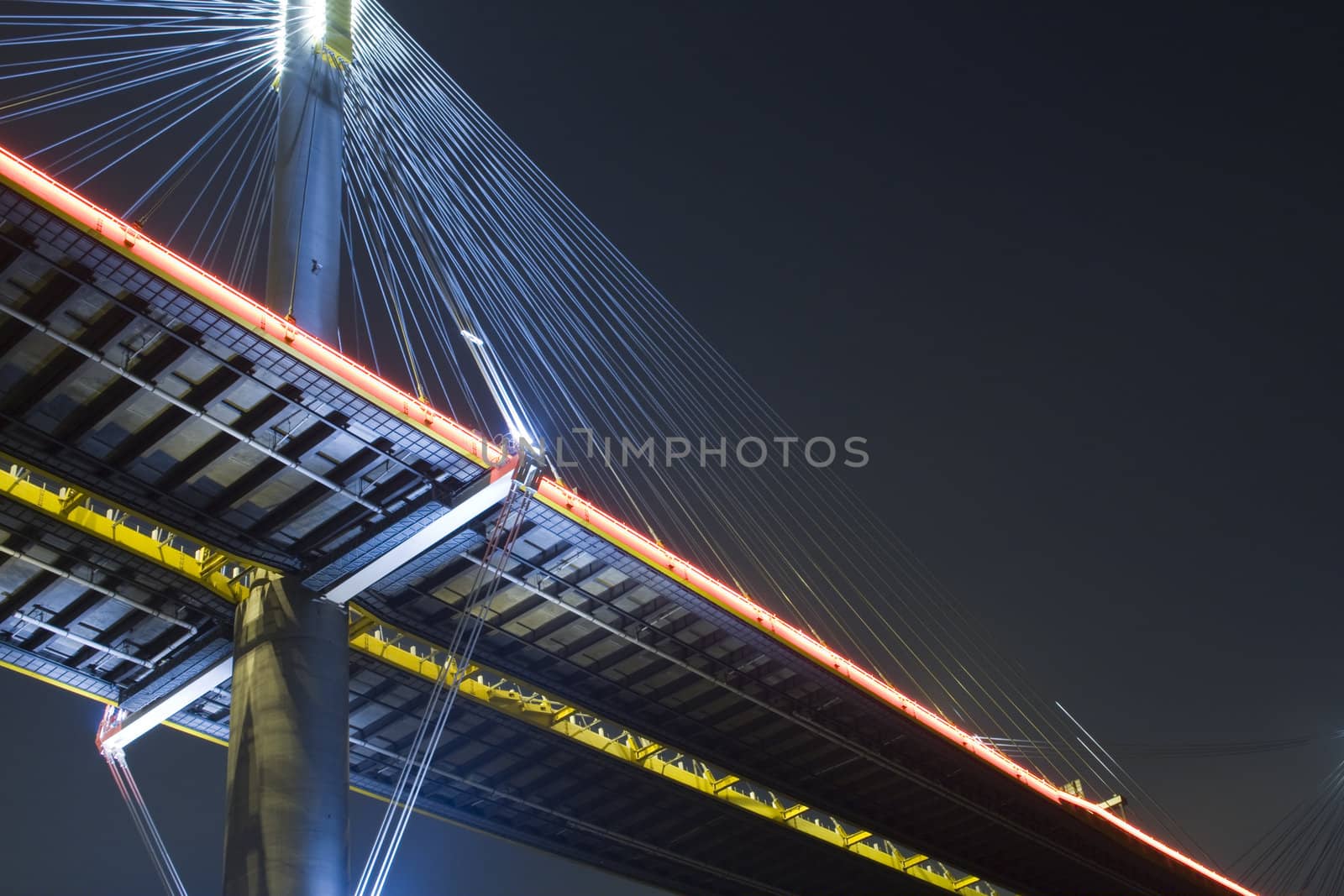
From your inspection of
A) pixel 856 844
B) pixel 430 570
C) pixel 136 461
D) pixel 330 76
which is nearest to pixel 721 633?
pixel 430 570

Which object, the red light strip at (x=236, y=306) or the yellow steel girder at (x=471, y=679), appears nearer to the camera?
the red light strip at (x=236, y=306)

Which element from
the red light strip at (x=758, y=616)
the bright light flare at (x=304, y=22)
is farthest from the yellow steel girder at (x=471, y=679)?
the bright light flare at (x=304, y=22)

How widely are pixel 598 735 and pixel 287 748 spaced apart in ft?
55.3

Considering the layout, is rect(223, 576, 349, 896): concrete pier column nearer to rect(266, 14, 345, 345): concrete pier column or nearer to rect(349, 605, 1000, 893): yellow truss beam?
rect(349, 605, 1000, 893): yellow truss beam

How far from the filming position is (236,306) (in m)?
22.1

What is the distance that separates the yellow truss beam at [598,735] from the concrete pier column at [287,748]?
108 inches

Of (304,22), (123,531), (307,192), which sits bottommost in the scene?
(123,531)

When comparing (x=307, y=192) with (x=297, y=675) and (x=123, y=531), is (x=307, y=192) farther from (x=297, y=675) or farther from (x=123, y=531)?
(x=297, y=675)

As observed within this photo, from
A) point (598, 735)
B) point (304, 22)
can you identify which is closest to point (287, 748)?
point (598, 735)

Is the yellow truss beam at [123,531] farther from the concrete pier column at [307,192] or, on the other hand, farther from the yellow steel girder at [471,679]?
the concrete pier column at [307,192]

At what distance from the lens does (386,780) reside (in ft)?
135

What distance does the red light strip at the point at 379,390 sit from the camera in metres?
20.1

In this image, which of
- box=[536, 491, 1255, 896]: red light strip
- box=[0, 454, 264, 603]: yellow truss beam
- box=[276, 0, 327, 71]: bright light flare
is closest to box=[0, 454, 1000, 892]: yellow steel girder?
box=[0, 454, 264, 603]: yellow truss beam

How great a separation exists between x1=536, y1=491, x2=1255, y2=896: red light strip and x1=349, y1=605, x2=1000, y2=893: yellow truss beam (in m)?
5.13
